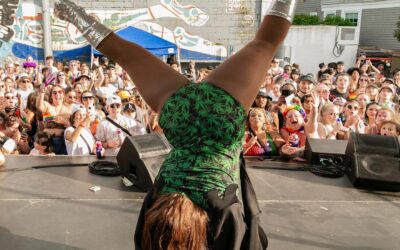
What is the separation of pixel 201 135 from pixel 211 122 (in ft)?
0.19

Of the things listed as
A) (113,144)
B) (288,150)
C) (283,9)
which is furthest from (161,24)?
(283,9)

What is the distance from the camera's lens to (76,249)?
2002mm

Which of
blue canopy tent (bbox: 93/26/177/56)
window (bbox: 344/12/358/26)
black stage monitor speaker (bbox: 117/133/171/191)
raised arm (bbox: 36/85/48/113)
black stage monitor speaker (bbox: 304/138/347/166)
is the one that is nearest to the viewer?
black stage monitor speaker (bbox: 117/133/171/191)

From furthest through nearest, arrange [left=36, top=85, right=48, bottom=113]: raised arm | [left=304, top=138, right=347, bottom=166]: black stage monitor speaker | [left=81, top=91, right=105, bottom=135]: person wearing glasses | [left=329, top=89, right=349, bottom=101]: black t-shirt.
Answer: [left=329, top=89, right=349, bottom=101]: black t-shirt
[left=36, top=85, right=48, bottom=113]: raised arm
[left=81, top=91, right=105, bottom=135]: person wearing glasses
[left=304, top=138, right=347, bottom=166]: black stage monitor speaker

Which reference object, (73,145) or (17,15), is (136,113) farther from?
(17,15)

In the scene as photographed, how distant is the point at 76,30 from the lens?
47.0 feet

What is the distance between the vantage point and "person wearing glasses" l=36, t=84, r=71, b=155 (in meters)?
4.40

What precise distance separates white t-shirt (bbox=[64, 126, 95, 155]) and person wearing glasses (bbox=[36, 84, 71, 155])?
16 cm

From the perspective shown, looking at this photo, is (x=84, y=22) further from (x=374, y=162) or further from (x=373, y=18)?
(x=373, y=18)

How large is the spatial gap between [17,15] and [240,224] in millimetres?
15520

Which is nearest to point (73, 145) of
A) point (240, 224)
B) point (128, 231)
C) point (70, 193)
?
point (70, 193)

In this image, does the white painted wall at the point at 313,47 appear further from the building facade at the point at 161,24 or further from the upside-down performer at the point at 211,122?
the upside-down performer at the point at 211,122

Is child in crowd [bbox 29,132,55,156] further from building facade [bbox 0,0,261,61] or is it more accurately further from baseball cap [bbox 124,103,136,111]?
building facade [bbox 0,0,261,61]

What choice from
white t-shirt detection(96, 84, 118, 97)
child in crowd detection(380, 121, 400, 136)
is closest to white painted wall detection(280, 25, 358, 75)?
white t-shirt detection(96, 84, 118, 97)
